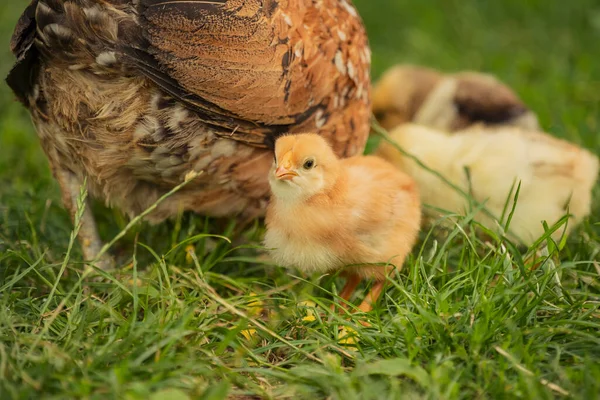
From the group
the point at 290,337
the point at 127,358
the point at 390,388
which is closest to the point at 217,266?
the point at 290,337

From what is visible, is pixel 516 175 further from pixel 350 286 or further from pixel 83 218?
pixel 83 218

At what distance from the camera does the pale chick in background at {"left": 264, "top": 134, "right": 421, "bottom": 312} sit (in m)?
2.26

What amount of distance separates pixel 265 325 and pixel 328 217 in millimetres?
415

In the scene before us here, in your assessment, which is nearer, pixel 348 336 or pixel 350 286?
pixel 348 336

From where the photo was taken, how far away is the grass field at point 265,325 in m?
1.89

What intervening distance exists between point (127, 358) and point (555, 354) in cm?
126

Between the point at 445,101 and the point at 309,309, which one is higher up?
the point at 445,101

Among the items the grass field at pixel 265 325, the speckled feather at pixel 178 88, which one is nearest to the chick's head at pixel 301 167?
the speckled feather at pixel 178 88

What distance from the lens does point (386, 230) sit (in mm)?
2404

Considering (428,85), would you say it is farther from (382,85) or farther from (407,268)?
(407,268)

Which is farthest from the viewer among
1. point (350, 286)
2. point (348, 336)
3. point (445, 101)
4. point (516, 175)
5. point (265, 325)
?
point (445, 101)

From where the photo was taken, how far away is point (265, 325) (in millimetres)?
2279

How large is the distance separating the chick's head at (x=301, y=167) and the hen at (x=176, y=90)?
19cm

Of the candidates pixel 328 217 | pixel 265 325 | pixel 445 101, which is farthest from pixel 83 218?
pixel 445 101
